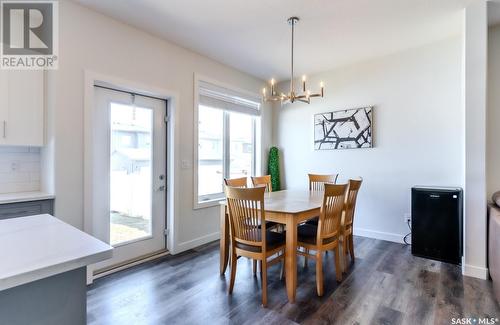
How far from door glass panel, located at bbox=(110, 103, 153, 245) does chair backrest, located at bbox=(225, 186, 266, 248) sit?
1.41 meters

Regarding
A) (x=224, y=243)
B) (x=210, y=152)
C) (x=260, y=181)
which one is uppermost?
(x=210, y=152)

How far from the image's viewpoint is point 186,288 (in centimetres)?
244

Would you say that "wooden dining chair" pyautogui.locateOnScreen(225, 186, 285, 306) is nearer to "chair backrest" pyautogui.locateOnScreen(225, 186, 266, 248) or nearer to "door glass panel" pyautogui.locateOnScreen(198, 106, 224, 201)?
"chair backrest" pyautogui.locateOnScreen(225, 186, 266, 248)

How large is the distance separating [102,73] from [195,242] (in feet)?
7.70

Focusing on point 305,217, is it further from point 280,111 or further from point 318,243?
point 280,111

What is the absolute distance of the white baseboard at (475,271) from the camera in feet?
8.43

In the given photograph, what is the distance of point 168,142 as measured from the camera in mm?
3398

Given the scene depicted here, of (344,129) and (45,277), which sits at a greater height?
(344,129)

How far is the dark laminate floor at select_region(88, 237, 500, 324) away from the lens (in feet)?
6.53

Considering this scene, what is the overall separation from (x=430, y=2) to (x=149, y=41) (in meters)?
2.98

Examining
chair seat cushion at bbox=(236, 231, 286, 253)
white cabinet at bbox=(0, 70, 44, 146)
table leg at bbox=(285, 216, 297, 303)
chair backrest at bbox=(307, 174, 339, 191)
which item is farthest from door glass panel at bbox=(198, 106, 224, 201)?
table leg at bbox=(285, 216, 297, 303)

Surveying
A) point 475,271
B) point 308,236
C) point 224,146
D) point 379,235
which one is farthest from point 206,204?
point 475,271

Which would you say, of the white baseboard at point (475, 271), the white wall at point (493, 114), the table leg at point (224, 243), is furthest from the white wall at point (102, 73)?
the white wall at point (493, 114)

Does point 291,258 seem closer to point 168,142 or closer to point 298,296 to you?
point 298,296
